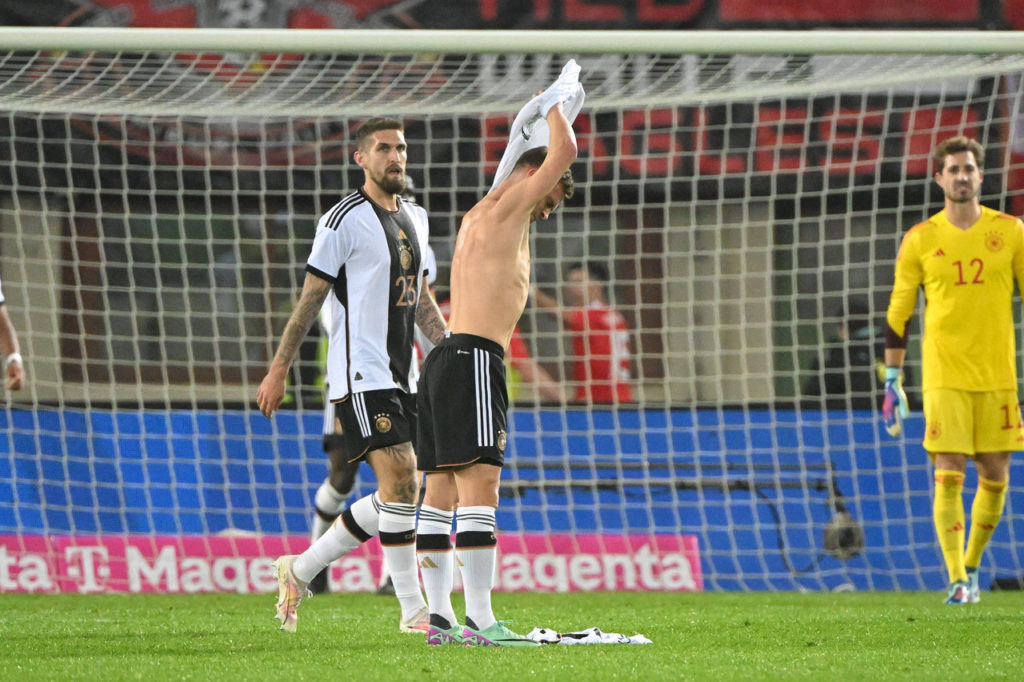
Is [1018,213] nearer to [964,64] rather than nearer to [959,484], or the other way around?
[964,64]

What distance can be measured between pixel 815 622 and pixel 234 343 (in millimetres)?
5719

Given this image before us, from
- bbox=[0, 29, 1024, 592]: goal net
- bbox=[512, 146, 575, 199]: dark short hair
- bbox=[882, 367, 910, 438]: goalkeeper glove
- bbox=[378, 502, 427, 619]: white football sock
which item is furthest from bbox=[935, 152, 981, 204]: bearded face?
bbox=[378, 502, 427, 619]: white football sock

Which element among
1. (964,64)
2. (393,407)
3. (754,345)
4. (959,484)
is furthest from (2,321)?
(754,345)

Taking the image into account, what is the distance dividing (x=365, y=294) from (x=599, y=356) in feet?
14.1

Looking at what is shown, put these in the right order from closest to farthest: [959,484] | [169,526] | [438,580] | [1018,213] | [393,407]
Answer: [438,580] → [393,407] → [959,484] → [169,526] → [1018,213]

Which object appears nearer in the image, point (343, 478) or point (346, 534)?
point (346, 534)

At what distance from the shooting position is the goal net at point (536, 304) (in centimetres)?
764

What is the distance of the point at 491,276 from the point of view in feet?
14.2

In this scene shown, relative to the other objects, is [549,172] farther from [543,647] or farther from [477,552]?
[543,647]

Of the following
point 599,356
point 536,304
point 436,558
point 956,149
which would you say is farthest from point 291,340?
point 536,304

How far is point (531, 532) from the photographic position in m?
7.93

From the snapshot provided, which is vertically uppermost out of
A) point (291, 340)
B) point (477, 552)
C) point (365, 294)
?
point (365, 294)

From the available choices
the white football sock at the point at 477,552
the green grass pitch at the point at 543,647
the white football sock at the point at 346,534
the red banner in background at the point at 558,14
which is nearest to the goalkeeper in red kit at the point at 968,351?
the green grass pitch at the point at 543,647

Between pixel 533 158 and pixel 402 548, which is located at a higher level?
pixel 533 158
